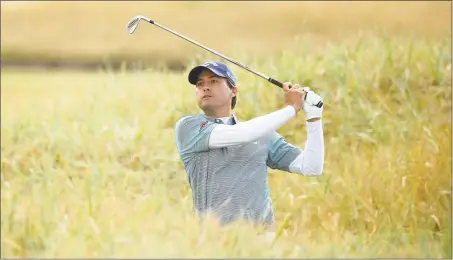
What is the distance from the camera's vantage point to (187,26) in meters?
4.47

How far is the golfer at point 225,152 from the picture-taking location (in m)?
2.05

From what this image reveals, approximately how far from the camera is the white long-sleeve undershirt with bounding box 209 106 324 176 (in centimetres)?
198

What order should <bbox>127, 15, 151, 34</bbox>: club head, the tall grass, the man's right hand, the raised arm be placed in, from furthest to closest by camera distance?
the tall grass → <bbox>127, 15, 151, 34</bbox>: club head → the man's right hand → the raised arm

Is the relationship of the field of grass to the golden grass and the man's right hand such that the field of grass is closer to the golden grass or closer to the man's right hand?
the golden grass

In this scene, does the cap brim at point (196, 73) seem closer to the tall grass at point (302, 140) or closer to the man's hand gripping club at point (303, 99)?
the man's hand gripping club at point (303, 99)

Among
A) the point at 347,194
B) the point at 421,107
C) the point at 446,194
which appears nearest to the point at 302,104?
the point at 347,194

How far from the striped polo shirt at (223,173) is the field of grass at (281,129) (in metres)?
0.12

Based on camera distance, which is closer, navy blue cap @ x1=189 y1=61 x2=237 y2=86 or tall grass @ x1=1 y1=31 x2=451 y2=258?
navy blue cap @ x1=189 y1=61 x2=237 y2=86

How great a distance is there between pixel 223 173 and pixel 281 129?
1.71 metres

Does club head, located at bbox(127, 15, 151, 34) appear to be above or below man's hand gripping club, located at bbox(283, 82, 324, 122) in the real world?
above

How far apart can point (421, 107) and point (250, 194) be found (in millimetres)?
2128

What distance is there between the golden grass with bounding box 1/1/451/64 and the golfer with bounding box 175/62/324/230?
2.21m

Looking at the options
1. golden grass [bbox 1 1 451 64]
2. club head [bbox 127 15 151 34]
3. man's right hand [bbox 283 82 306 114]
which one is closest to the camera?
man's right hand [bbox 283 82 306 114]

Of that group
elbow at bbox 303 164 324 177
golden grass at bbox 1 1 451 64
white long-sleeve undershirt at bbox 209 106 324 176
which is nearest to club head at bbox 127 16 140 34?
white long-sleeve undershirt at bbox 209 106 324 176
